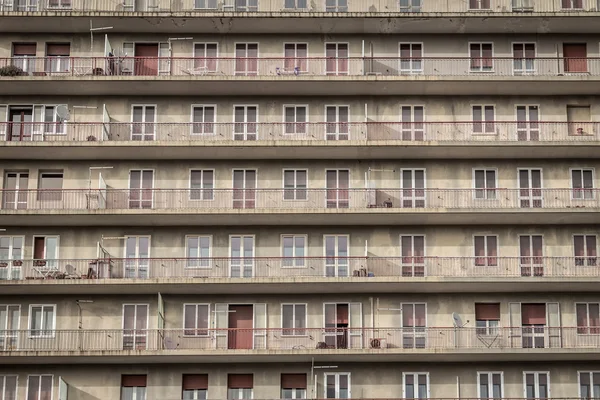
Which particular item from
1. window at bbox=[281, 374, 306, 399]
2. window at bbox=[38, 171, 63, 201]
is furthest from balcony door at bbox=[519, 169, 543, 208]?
window at bbox=[38, 171, 63, 201]

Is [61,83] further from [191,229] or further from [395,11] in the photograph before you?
[395,11]

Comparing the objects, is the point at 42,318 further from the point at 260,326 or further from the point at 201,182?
the point at 260,326

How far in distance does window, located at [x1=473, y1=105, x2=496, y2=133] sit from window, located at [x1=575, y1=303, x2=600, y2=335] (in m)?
8.68

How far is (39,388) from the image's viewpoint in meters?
60.8

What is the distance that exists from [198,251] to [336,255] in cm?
603

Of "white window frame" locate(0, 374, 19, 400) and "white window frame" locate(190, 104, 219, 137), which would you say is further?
"white window frame" locate(190, 104, 219, 137)

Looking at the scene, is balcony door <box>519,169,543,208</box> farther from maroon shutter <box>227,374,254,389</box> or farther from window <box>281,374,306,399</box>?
maroon shutter <box>227,374,254,389</box>

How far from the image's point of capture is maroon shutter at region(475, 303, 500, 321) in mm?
61938

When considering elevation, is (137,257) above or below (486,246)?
below

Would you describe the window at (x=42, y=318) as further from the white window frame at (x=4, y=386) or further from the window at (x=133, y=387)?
the window at (x=133, y=387)

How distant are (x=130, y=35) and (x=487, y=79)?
16.2 metres

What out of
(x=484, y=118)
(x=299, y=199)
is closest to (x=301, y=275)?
(x=299, y=199)

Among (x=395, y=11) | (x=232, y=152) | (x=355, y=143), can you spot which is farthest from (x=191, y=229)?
(x=395, y=11)

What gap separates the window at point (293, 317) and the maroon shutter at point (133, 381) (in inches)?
249
